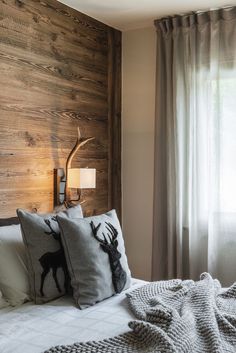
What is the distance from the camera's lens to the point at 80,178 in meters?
3.05

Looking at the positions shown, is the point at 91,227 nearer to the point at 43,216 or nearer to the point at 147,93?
the point at 43,216

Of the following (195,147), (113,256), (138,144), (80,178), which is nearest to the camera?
(113,256)

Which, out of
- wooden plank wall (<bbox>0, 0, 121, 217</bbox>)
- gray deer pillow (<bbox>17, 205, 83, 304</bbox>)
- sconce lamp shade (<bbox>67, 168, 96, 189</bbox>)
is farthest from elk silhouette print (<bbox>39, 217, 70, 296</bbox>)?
sconce lamp shade (<bbox>67, 168, 96, 189</bbox>)

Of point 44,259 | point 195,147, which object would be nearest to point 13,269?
point 44,259

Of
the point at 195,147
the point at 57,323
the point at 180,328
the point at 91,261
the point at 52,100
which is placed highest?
the point at 52,100

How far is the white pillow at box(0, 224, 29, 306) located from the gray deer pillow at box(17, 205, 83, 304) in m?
0.05

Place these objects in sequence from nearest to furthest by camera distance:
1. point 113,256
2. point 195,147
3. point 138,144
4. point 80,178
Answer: point 113,256 < point 80,178 < point 195,147 < point 138,144

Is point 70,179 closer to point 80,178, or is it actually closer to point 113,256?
point 80,178

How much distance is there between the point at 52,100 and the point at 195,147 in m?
1.13

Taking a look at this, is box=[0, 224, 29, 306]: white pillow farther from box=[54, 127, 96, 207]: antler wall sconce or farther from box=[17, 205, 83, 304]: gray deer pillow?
box=[54, 127, 96, 207]: antler wall sconce

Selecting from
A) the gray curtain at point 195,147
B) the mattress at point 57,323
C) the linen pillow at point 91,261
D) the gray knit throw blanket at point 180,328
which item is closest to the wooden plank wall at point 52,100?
the gray curtain at point 195,147

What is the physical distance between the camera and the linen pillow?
2.16 metres

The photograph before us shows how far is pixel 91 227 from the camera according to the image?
2287 mm

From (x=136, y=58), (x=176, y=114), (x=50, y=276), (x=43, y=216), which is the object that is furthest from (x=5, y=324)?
(x=136, y=58)
